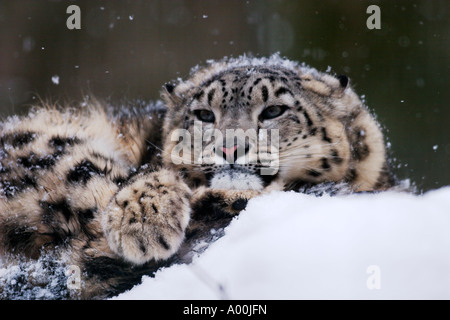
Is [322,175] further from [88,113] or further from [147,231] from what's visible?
[88,113]

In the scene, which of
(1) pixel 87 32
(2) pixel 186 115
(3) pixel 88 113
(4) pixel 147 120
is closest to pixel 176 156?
(2) pixel 186 115

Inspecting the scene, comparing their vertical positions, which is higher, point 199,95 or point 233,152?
point 199,95

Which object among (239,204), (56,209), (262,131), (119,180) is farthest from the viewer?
(262,131)

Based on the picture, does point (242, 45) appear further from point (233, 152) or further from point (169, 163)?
point (233, 152)

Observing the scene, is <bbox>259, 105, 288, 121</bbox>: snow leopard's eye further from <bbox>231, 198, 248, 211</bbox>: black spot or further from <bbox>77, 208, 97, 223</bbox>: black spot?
<bbox>77, 208, 97, 223</bbox>: black spot

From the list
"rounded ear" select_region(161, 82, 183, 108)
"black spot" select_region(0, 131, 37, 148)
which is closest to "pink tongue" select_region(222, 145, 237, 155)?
"rounded ear" select_region(161, 82, 183, 108)

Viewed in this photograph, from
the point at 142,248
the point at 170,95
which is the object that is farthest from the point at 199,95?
the point at 142,248
